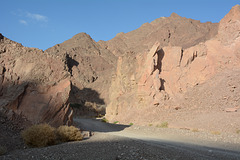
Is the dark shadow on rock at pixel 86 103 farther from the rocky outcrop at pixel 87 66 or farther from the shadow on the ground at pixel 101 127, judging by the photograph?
the shadow on the ground at pixel 101 127

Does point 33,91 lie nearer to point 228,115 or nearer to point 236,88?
point 228,115

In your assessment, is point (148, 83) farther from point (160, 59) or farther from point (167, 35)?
point (167, 35)

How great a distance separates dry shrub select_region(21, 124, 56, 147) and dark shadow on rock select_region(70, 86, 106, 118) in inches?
1681

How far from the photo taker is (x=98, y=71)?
83375mm

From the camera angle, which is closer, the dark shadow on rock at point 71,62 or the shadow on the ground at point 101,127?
the shadow on the ground at point 101,127

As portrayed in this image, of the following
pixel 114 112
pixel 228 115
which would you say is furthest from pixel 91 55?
pixel 228 115

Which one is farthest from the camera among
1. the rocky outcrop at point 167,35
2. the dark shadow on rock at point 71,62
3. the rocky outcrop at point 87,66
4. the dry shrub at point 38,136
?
the dark shadow on rock at point 71,62

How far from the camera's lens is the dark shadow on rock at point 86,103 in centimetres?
5534

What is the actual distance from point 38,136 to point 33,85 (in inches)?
132

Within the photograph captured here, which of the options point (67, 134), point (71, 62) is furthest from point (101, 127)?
point (71, 62)

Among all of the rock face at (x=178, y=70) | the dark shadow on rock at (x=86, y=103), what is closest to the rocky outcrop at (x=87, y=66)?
the dark shadow on rock at (x=86, y=103)

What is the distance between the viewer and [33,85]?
1124 centimetres

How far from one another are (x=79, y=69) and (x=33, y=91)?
7033 cm

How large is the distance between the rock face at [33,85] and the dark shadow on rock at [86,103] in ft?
131
